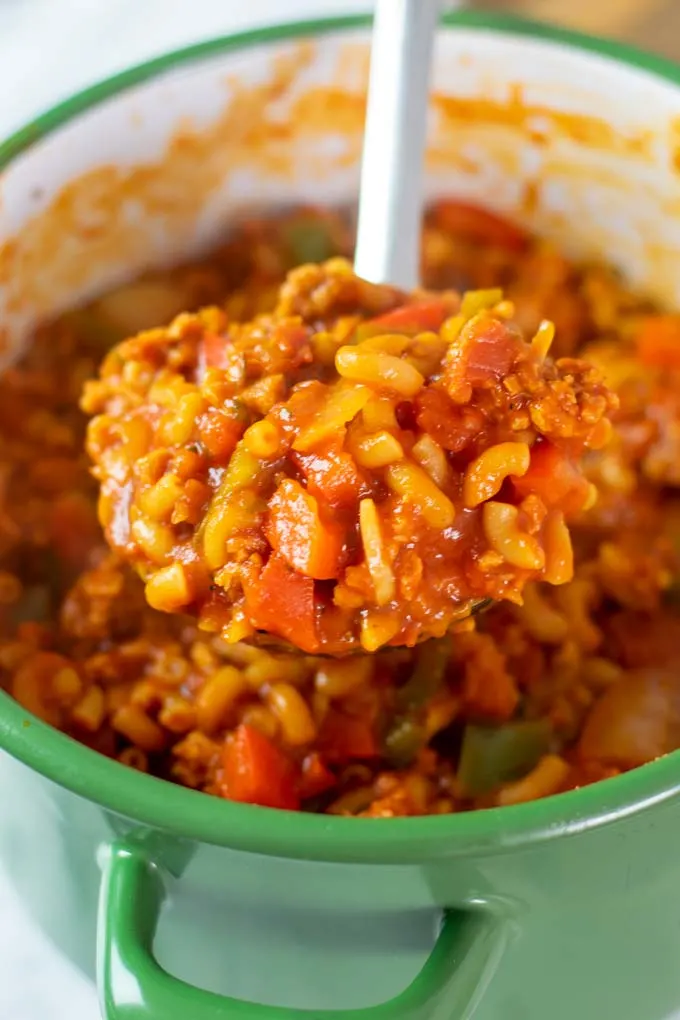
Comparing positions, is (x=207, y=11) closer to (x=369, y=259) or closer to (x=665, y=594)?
(x=369, y=259)

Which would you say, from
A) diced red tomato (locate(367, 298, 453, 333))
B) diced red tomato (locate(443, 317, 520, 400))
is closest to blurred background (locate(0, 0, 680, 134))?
diced red tomato (locate(367, 298, 453, 333))

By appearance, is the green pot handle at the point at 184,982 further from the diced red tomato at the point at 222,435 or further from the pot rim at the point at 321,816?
the diced red tomato at the point at 222,435

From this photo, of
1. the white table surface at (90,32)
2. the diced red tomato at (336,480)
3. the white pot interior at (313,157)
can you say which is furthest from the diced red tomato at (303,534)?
the white table surface at (90,32)

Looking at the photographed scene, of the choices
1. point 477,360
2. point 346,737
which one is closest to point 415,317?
point 477,360

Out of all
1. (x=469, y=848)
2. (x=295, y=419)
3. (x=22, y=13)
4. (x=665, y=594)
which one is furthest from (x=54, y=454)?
(x=22, y=13)

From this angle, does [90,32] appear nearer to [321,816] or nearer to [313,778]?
[313,778]

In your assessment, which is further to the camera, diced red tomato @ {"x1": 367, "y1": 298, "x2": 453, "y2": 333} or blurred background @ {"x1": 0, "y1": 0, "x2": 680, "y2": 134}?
blurred background @ {"x1": 0, "y1": 0, "x2": 680, "y2": 134}

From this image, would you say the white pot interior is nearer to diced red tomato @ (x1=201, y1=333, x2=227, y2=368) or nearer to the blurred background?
diced red tomato @ (x1=201, y1=333, x2=227, y2=368)
